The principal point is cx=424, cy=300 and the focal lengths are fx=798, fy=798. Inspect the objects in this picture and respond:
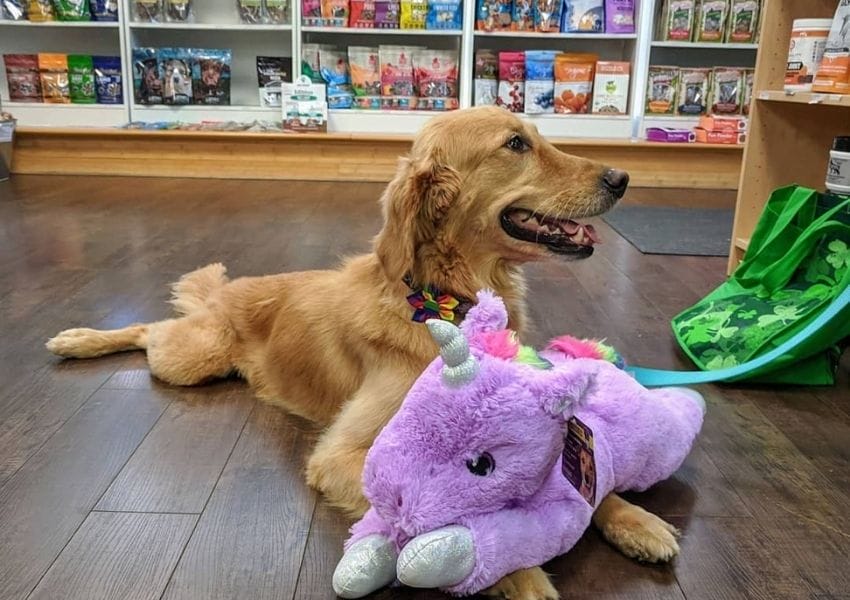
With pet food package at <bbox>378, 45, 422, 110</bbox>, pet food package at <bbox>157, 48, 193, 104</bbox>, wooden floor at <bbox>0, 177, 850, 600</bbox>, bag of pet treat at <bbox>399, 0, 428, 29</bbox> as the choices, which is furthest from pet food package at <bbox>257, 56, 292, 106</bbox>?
wooden floor at <bbox>0, 177, 850, 600</bbox>

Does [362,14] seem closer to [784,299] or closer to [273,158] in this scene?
[273,158]

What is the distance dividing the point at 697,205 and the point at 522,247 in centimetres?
356

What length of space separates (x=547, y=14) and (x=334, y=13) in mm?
1480

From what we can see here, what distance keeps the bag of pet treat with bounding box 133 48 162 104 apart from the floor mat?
3.33m

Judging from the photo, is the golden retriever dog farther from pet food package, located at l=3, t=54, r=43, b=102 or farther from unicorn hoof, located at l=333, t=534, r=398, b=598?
pet food package, located at l=3, t=54, r=43, b=102

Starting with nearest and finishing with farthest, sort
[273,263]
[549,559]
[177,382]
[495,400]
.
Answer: [495,400] < [549,559] < [177,382] < [273,263]

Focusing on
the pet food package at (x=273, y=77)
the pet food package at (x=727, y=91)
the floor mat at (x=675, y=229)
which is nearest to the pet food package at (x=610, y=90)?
the pet food package at (x=727, y=91)

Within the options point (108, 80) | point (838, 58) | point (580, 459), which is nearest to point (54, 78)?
point (108, 80)

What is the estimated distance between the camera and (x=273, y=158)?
5.64m

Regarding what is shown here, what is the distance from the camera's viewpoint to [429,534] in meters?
1.11

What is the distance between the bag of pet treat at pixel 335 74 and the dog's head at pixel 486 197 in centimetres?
410

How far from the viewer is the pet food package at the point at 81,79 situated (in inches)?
220

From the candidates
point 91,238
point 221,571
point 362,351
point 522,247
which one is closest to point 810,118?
point 522,247

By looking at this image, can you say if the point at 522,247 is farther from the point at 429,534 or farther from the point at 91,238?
the point at 91,238
